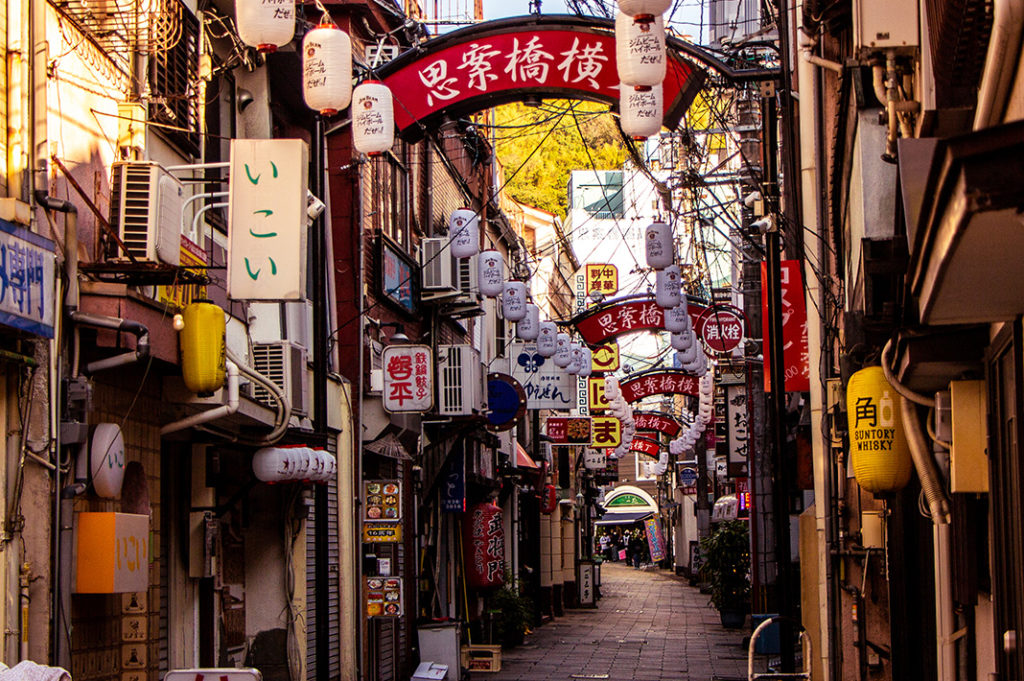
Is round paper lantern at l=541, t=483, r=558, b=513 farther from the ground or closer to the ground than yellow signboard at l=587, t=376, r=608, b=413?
closer to the ground

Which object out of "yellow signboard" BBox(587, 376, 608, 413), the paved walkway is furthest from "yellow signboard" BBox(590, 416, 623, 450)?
the paved walkway

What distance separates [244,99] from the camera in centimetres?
1728

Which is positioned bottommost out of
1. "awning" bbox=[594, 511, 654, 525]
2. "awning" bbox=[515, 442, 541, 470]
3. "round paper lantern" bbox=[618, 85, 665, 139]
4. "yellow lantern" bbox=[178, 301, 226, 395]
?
"awning" bbox=[594, 511, 654, 525]

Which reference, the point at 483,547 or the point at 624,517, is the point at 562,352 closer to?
the point at 483,547

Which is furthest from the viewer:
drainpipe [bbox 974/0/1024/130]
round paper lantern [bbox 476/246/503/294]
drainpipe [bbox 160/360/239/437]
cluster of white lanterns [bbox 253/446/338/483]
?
round paper lantern [bbox 476/246/503/294]

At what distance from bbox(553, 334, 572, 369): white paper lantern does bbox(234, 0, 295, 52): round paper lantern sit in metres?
19.2

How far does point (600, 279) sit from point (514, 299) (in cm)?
2428

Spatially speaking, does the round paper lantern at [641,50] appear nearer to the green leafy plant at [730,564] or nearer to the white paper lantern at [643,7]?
the white paper lantern at [643,7]

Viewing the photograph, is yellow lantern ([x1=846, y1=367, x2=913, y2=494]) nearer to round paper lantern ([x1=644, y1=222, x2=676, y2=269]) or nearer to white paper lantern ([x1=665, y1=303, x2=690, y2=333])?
round paper lantern ([x1=644, y1=222, x2=676, y2=269])

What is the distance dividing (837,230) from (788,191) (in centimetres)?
510

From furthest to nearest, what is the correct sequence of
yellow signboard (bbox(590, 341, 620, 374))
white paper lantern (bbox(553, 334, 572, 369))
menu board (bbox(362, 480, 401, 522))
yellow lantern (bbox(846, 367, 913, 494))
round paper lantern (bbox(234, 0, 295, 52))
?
1. yellow signboard (bbox(590, 341, 620, 374))
2. white paper lantern (bbox(553, 334, 572, 369))
3. menu board (bbox(362, 480, 401, 522))
4. round paper lantern (bbox(234, 0, 295, 52))
5. yellow lantern (bbox(846, 367, 913, 494))

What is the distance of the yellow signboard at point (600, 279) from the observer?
5081cm

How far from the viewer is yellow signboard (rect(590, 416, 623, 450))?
40531mm

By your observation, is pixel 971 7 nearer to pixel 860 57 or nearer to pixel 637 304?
pixel 860 57
